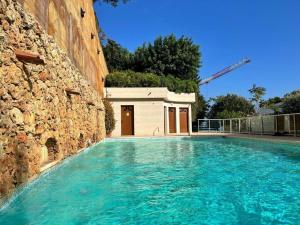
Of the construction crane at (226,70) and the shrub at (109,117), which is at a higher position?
the construction crane at (226,70)

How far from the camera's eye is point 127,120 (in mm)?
23578

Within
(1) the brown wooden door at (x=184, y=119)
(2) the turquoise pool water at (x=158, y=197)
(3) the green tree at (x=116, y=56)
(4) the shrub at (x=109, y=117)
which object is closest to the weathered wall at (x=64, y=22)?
(2) the turquoise pool water at (x=158, y=197)

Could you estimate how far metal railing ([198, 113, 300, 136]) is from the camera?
16.8m

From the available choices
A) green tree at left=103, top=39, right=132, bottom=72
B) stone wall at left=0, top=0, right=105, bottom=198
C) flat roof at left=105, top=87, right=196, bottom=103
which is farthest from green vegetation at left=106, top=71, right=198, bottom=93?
stone wall at left=0, top=0, right=105, bottom=198

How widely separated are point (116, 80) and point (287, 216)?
20.6 metres

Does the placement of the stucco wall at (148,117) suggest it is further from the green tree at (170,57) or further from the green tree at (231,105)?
the green tree at (231,105)

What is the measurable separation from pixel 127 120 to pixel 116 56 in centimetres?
1198

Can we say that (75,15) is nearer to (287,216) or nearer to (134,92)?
(287,216)

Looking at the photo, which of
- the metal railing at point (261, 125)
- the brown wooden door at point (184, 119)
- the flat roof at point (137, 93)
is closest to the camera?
the metal railing at point (261, 125)

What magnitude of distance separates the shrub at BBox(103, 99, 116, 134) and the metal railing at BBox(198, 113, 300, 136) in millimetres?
8968

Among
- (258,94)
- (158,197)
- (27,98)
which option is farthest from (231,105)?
(27,98)

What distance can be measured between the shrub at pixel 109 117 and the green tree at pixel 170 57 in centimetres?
1001

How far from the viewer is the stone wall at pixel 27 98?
413cm

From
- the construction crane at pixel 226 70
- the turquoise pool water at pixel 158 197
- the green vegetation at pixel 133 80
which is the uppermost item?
the construction crane at pixel 226 70
